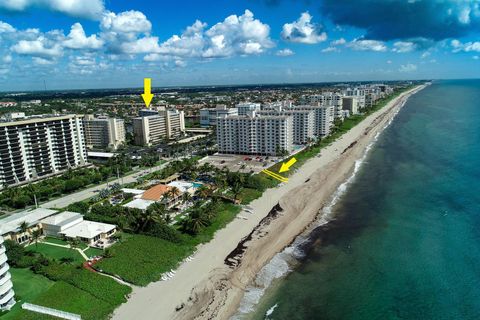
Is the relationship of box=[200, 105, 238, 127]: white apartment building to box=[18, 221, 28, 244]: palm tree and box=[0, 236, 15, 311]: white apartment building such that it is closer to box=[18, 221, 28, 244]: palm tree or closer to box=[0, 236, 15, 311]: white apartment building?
box=[18, 221, 28, 244]: palm tree

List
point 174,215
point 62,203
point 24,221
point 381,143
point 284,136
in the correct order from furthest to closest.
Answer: point 381,143
point 284,136
point 62,203
point 174,215
point 24,221

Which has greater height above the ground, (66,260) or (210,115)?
(210,115)

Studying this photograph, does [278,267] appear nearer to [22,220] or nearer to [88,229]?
[88,229]

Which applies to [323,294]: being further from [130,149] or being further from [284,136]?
[130,149]

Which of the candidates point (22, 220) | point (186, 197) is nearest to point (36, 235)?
point (22, 220)

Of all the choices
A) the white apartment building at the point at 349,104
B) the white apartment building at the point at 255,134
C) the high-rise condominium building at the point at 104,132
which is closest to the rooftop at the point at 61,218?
the white apartment building at the point at 255,134

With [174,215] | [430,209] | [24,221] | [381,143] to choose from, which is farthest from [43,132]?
[381,143]

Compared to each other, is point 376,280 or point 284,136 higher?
point 284,136
